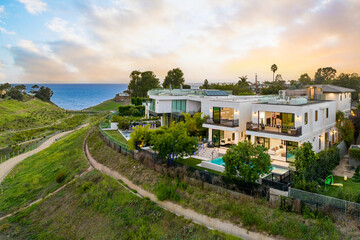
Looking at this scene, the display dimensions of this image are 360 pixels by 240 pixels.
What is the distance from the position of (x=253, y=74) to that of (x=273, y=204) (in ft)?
260

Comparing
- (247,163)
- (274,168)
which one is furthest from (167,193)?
(274,168)

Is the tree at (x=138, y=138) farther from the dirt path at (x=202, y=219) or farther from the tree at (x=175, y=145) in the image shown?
the tree at (x=175, y=145)

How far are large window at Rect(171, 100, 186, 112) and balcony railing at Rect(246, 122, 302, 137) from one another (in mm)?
11584

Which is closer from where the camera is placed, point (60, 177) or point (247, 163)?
point (247, 163)

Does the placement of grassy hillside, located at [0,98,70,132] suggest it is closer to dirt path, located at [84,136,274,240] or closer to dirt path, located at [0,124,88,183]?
dirt path, located at [0,124,88,183]

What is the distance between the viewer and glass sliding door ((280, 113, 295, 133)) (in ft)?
68.6

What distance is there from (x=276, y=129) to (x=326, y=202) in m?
10.7

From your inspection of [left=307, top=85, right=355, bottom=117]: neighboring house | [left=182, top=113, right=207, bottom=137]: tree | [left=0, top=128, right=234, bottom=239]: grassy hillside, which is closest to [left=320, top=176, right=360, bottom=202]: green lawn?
[left=0, top=128, right=234, bottom=239]: grassy hillside

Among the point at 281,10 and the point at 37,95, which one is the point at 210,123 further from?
the point at 37,95

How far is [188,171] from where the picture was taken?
1716 centimetres

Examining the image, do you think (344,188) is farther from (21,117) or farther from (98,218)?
(21,117)

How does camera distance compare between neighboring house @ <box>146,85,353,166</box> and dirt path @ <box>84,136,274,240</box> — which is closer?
dirt path @ <box>84,136,274,240</box>

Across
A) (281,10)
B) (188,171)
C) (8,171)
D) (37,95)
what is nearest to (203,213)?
(188,171)

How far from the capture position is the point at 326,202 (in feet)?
40.1
